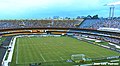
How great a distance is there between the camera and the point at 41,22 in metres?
127

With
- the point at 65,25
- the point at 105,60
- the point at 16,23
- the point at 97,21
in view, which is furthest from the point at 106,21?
the point at 105,60

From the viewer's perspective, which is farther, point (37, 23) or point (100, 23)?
point (37, 23)

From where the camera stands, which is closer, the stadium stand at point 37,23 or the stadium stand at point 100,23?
the stadium stand at point 100,23

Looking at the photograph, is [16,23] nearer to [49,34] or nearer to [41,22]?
[41,22]

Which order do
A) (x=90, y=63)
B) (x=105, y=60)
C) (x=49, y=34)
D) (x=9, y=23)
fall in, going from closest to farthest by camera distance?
1. (x=90, y=63)
2. (x=105, y=60)
3. (x=49, y=34)
4. (x=9, y=23)

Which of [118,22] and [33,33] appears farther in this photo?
[33,33]

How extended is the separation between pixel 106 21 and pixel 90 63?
76.2 metres

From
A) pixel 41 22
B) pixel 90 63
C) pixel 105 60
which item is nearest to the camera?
pixel 90 63

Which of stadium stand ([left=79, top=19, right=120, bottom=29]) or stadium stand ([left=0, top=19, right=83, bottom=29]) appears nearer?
stadium stand ([left=79, top=19, right=120, bottom=29])

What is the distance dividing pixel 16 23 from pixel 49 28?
20.8m

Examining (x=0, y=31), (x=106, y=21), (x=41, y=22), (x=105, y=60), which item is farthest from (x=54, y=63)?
(x=41, y=22)

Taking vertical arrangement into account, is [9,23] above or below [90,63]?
above

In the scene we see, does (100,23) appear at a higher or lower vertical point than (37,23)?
lower

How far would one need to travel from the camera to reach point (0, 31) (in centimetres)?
10219
